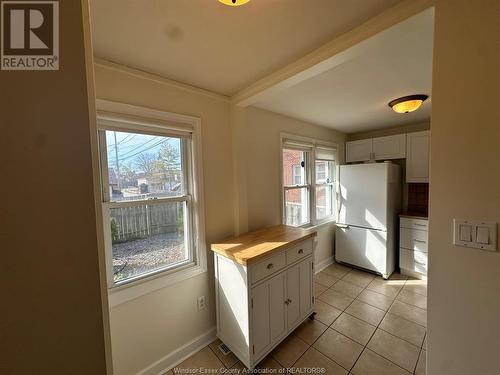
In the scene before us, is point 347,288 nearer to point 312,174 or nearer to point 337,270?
point 337,270

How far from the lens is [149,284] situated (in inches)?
60.5

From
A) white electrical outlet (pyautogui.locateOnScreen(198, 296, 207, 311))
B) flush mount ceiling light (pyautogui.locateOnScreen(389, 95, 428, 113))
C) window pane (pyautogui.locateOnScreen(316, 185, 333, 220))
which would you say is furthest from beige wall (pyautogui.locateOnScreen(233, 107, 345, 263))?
flush mount ceiling light (pyautogui.locateOnScreen(389, 95, 428, 113))

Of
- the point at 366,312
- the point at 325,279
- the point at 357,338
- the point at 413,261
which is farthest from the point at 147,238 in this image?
the point at 413,261

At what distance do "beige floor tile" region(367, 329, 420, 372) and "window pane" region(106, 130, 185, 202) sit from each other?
220cm

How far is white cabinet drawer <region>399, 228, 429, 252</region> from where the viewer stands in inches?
106

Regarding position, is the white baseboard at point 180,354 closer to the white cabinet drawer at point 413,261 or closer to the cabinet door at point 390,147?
the white cabinet drawer at point 413,261

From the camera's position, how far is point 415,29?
1.01 metres

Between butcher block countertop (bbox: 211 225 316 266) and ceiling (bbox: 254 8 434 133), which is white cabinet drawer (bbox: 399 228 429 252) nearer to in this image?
ceiling (bbox: 254 8 434 133)

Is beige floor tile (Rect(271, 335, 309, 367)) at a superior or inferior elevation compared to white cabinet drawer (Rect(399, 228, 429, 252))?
inferior

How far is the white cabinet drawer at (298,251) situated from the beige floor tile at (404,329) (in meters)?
1.03

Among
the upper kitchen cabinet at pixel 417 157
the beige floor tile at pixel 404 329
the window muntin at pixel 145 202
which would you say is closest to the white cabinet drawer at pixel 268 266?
the window muntin at pixel 145 202

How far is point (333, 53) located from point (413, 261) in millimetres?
3054

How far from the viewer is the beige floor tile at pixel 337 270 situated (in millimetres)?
2984

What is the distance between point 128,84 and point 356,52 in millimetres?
1529
